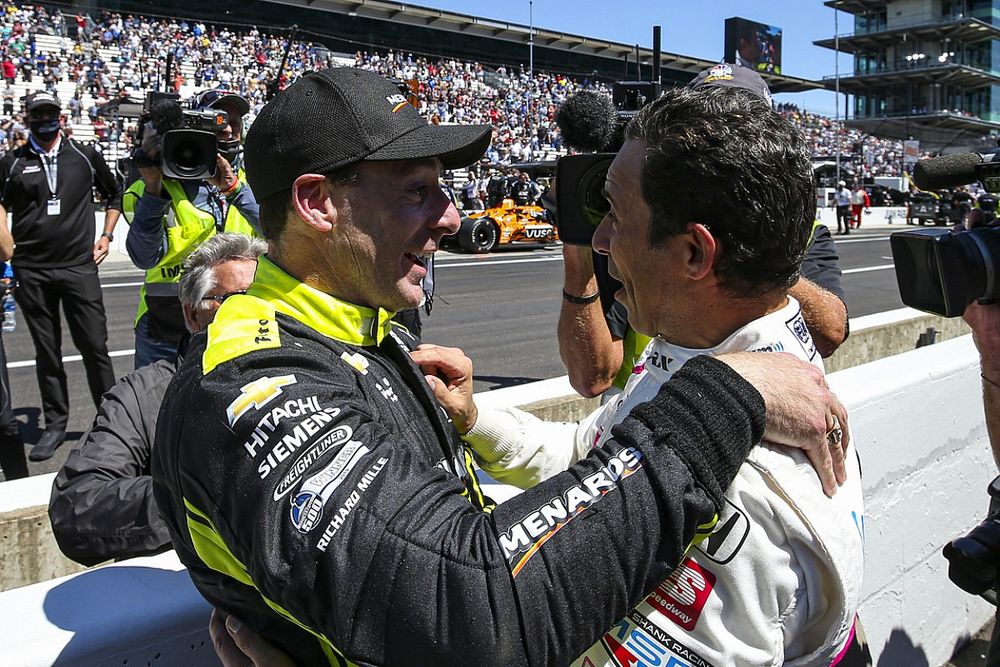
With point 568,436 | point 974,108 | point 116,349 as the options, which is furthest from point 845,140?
point 568,436

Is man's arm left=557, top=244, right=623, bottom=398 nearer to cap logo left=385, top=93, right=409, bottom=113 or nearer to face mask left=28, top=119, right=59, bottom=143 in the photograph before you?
cap logo left=385, top=93, right=409, bottom=113

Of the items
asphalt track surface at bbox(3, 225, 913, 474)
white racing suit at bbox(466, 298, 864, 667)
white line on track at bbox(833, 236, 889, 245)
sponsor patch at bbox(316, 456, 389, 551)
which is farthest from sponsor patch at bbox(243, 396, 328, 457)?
white line on track at bbox(833, 236, 889, 245)

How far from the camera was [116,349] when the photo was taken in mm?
9141

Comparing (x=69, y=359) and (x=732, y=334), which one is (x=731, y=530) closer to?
(x=732, y=334)

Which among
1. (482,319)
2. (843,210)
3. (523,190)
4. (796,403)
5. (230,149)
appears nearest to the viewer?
(796,403)

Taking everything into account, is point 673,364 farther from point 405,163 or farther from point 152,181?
point 152,181

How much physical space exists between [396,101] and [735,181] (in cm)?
65

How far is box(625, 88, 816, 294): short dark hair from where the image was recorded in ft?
4.44

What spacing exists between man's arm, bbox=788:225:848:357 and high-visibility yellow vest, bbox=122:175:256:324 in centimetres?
307

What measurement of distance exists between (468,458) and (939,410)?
231cm

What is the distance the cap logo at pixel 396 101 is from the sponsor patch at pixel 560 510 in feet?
2.56

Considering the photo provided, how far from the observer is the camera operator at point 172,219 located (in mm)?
4793

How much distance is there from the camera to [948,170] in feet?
7.12

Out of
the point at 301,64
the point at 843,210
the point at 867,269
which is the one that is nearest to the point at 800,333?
the point at 867,269
